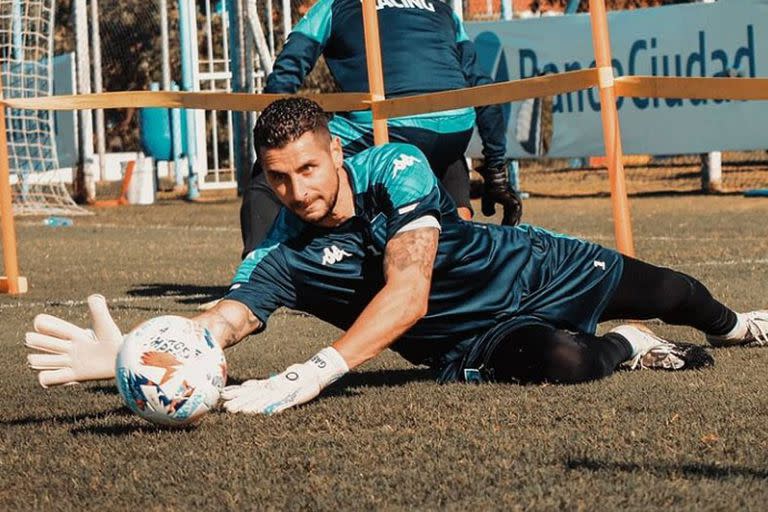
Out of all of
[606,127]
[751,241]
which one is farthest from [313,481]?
[751,241]

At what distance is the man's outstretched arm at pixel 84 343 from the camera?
5.15 metres

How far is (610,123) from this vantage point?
6.95 metres

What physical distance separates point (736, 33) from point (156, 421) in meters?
13.2

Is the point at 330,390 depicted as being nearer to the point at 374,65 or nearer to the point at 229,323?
the point at 229,323

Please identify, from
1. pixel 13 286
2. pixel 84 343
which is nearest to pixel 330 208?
pixel 84 343

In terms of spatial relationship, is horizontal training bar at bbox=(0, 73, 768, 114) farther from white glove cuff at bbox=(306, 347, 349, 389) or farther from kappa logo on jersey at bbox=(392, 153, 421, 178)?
white glove cuff at bbox=(306, 347, 349, 389)

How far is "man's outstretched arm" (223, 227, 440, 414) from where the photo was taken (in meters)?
4.84

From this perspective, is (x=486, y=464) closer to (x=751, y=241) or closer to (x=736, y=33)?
(x=751, y=241)

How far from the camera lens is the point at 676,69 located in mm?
17312

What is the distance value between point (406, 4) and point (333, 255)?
11.8 feet

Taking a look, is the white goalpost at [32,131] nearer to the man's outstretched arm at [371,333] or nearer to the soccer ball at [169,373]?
the man's outstretched arm at [371,333]

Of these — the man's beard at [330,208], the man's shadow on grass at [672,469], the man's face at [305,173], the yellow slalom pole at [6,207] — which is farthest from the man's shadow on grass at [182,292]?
the man's shadow on grass at [672,469]

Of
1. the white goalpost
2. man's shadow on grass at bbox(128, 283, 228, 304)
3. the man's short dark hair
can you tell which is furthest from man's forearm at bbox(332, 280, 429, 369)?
the white goalpost

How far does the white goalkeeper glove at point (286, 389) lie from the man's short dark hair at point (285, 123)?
72 centimetres
